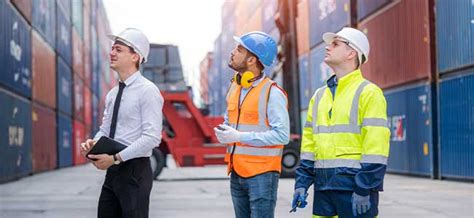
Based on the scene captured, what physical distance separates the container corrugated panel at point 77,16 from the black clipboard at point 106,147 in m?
33.8

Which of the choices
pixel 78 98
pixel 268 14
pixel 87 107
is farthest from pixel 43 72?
pixel 87 107

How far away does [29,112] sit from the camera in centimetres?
2208

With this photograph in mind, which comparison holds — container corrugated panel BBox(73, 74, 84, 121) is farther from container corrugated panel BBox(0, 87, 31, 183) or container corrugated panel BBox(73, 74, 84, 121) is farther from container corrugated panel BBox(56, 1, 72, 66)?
container corrugated panel BBox(0, 87, 31, 183)

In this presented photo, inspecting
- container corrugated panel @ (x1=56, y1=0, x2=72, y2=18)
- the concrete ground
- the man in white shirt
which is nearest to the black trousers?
the man in white shirt

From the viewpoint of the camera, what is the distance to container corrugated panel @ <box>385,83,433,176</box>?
717 inches

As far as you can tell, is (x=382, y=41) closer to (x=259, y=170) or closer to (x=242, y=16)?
(x=259, y=170)

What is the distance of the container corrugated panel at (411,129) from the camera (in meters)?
18.2

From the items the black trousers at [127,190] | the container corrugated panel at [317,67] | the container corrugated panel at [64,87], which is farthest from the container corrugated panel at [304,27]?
the black trousers at [127,190]

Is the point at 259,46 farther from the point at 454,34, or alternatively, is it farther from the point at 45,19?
the point at 45,19

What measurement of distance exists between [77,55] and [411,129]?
2280 cm

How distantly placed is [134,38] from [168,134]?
14215 millimetres

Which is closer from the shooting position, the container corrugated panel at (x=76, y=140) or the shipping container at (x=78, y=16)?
the container corrugated panel at (x=76, y=140)

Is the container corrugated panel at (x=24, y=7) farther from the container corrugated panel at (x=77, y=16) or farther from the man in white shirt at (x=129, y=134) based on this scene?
the man in white shirt at (x=129, y=134)

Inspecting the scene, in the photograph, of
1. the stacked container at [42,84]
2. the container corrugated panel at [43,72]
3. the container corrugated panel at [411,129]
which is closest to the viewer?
the container corrugated panel at [411,129]
